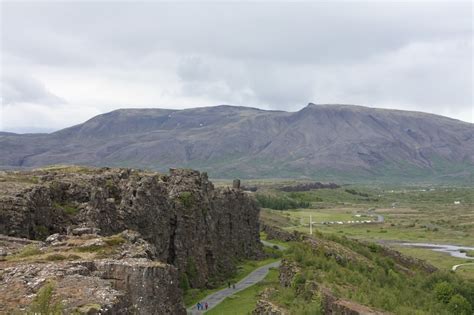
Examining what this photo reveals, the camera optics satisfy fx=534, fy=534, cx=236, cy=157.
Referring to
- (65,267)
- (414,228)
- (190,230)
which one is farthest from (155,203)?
(414,228)

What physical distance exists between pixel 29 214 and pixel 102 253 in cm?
1825

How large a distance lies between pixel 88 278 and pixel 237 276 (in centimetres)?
6247

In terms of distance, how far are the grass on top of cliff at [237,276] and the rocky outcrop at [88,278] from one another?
117ft

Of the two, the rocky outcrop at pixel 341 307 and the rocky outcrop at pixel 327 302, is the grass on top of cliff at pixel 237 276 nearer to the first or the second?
the rocky outcrop at pixel 327 302

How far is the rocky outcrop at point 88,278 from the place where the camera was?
2131 centimetres

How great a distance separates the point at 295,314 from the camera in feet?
120

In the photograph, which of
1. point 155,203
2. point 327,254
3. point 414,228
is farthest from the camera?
point 414,228

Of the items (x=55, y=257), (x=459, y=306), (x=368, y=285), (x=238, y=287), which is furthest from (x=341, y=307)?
(x=238, y=287)

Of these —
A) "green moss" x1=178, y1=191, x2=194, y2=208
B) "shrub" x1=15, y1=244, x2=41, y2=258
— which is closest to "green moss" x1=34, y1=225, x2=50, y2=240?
"shrub" x1=15, y1=244, x2=41, y2=258

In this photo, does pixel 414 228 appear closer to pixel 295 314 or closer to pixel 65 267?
pixel 295 314

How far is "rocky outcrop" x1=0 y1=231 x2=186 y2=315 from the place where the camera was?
2131 cm

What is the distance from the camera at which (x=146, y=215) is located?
59.8m

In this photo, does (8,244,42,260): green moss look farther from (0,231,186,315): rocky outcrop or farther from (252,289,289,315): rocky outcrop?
(252,289,289,315): rocky outcrop

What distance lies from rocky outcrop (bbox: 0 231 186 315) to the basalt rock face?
29.7ft
